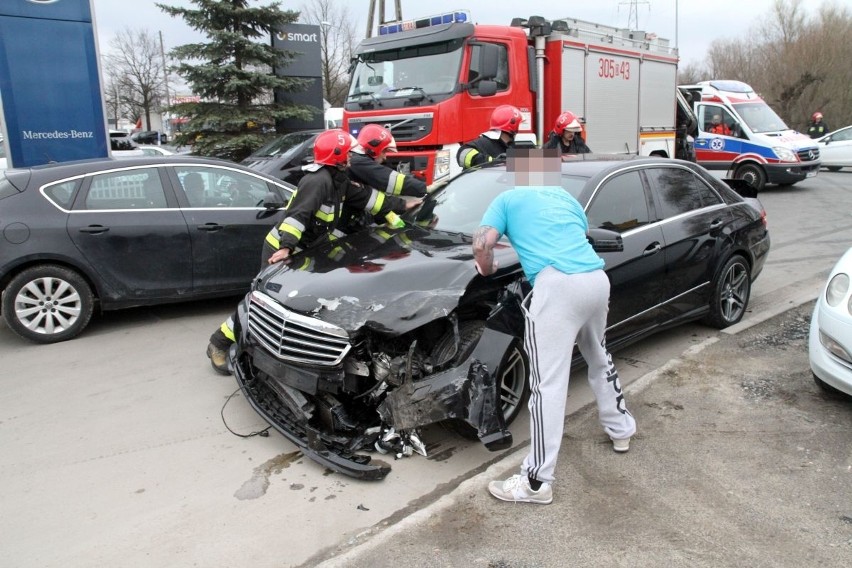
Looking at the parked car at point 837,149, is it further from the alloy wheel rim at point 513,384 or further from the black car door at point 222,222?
the alloy wheel rim at point 513,384

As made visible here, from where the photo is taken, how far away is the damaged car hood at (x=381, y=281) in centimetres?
353

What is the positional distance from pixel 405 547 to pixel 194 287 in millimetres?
3986

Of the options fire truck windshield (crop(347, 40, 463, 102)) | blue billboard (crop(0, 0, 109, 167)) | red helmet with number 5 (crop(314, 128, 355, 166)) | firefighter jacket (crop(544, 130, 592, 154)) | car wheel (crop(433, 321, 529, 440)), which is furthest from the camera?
blue billboard (crop(0, 0, 109, 167))

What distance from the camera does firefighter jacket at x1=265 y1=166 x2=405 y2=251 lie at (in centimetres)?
452

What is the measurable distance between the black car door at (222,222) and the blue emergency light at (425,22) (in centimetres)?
390

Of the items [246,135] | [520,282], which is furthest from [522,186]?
[246,135]

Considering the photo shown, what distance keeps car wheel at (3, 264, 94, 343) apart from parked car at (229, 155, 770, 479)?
2.16 metres

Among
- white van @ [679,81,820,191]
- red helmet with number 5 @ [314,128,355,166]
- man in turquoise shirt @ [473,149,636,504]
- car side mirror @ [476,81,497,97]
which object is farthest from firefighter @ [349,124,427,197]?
white van @ [679,81,820,191]

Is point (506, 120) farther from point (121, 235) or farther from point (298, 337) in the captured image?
point (298, 337)

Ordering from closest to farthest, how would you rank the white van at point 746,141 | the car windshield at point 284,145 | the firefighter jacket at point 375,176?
the firefighter jacket at point 375,176 → the car windshield at point 284,145 → the white van at point 746,141

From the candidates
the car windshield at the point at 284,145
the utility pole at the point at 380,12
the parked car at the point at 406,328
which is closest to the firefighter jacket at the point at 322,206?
the parked car at the point at 406,328

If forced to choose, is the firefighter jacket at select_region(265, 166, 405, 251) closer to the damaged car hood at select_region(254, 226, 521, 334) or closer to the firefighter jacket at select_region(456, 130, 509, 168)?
the damaged car hood at select_region(254, 226, 521, 334)

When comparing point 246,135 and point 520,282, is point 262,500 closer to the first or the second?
point 520,282

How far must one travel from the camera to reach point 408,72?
9156 mm
